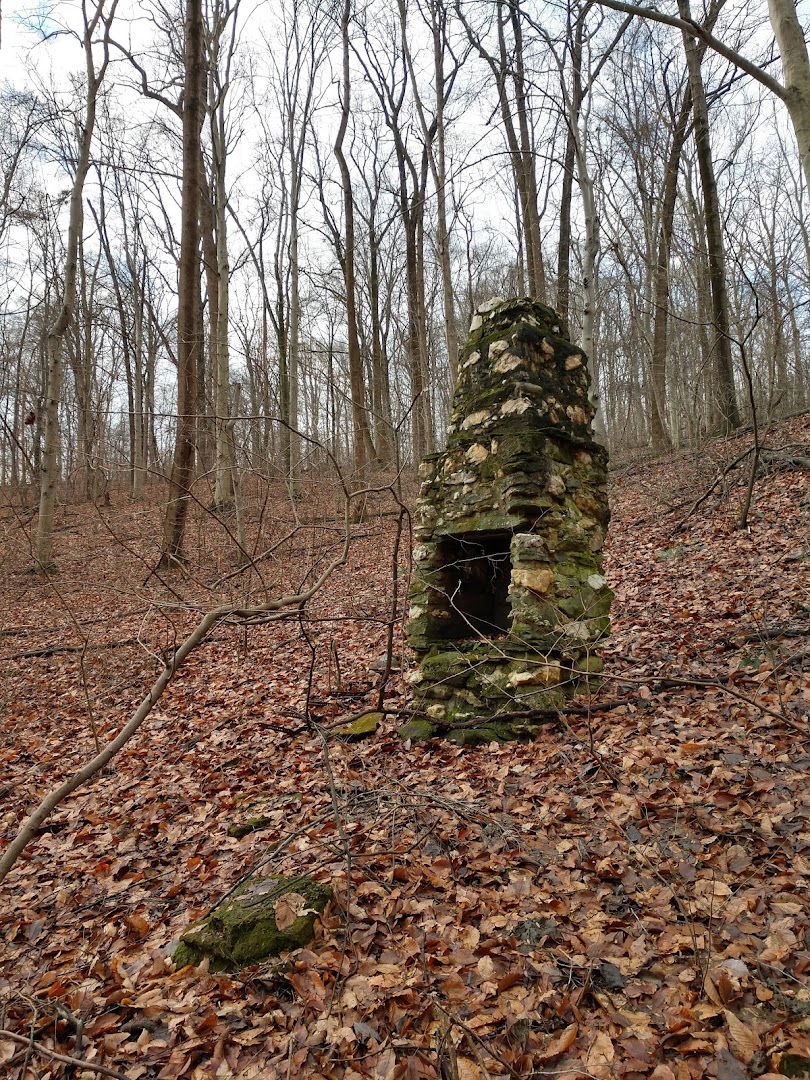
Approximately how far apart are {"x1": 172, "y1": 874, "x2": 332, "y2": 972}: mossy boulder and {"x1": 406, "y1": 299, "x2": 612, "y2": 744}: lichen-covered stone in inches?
81.4

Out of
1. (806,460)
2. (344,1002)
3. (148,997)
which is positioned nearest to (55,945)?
(148,997)

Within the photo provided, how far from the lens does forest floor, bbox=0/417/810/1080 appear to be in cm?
213

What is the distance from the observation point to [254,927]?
2672 millimetres

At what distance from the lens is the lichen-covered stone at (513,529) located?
466 centimetres

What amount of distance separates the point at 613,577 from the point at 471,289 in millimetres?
18027

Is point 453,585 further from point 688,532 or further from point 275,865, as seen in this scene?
point 688,532

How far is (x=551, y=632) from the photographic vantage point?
4.63 meters

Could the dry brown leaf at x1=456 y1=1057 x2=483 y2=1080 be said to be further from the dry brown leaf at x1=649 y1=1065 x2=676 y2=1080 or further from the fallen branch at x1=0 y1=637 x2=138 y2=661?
the fallen branch at x1=0 y1=637 x2=138 y2=661

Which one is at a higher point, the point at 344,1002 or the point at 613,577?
the point at 613,577

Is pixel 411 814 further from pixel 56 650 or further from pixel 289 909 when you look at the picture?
pixel 56 650

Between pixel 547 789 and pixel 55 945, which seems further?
pixel 547 789

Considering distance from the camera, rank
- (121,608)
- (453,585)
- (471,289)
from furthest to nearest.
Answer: (471,289)
(121,608)
(453,585)

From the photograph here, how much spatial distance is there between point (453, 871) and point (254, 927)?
1.02 meters

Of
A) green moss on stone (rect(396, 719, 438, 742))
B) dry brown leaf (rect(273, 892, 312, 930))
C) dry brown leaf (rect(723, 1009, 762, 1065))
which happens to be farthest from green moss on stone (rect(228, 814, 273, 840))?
dry brown leaf (rect(723, 1009, 762, 1065))
